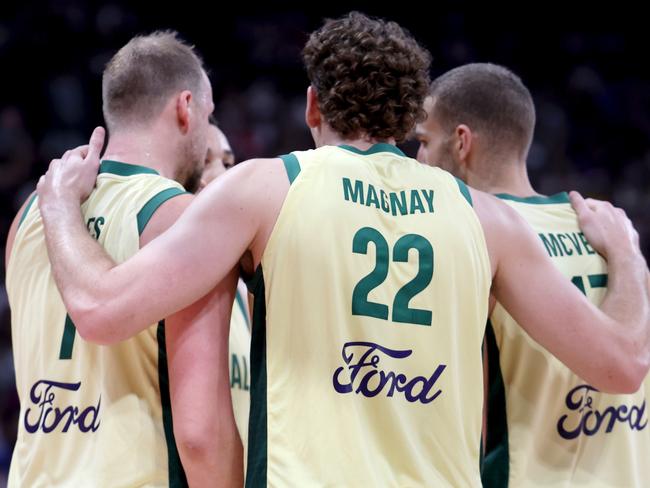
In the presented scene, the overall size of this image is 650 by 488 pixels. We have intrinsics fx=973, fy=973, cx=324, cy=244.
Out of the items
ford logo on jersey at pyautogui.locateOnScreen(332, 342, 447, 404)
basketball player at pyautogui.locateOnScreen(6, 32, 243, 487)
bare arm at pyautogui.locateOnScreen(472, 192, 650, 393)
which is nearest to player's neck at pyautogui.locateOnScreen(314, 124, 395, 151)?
bare arm at pyautogui.locateOnScreen(472, 192, 650, 393)

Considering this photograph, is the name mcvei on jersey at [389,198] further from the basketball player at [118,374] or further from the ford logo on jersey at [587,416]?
the ford logo on jersey at [587,416]

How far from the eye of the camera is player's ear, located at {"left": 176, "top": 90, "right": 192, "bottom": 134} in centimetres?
383

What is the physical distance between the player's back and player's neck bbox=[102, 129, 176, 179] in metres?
0.19

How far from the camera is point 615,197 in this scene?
12.5 meters

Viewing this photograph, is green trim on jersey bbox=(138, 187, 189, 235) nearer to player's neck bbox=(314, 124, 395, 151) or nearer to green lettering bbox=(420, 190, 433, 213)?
player's neck bbox=(314, 124, 395, 151)

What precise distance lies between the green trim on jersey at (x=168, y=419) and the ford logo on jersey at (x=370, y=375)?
67cm

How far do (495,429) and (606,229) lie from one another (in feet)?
3.04

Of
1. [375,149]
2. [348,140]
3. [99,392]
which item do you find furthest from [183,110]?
[99,392]

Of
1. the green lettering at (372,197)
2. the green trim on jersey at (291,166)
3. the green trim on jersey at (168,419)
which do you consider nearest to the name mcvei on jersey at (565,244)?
the green lettering at (372,197)

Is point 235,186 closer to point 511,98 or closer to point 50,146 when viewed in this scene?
point 511,98

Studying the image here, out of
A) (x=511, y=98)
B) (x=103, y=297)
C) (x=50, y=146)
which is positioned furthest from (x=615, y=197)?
(x=103, y=297)

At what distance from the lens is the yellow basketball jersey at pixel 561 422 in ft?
12.4

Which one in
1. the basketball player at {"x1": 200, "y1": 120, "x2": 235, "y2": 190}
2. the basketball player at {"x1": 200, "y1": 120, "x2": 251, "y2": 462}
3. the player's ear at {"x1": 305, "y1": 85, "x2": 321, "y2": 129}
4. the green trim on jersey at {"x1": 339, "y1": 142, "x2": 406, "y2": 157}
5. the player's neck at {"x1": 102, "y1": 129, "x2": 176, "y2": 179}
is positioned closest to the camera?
the green trim on jersey at {"x1": 339, "y1": 142, "x2": 406, "y2": 157}

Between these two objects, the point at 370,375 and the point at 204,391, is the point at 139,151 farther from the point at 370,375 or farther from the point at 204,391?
the point at 370,375
